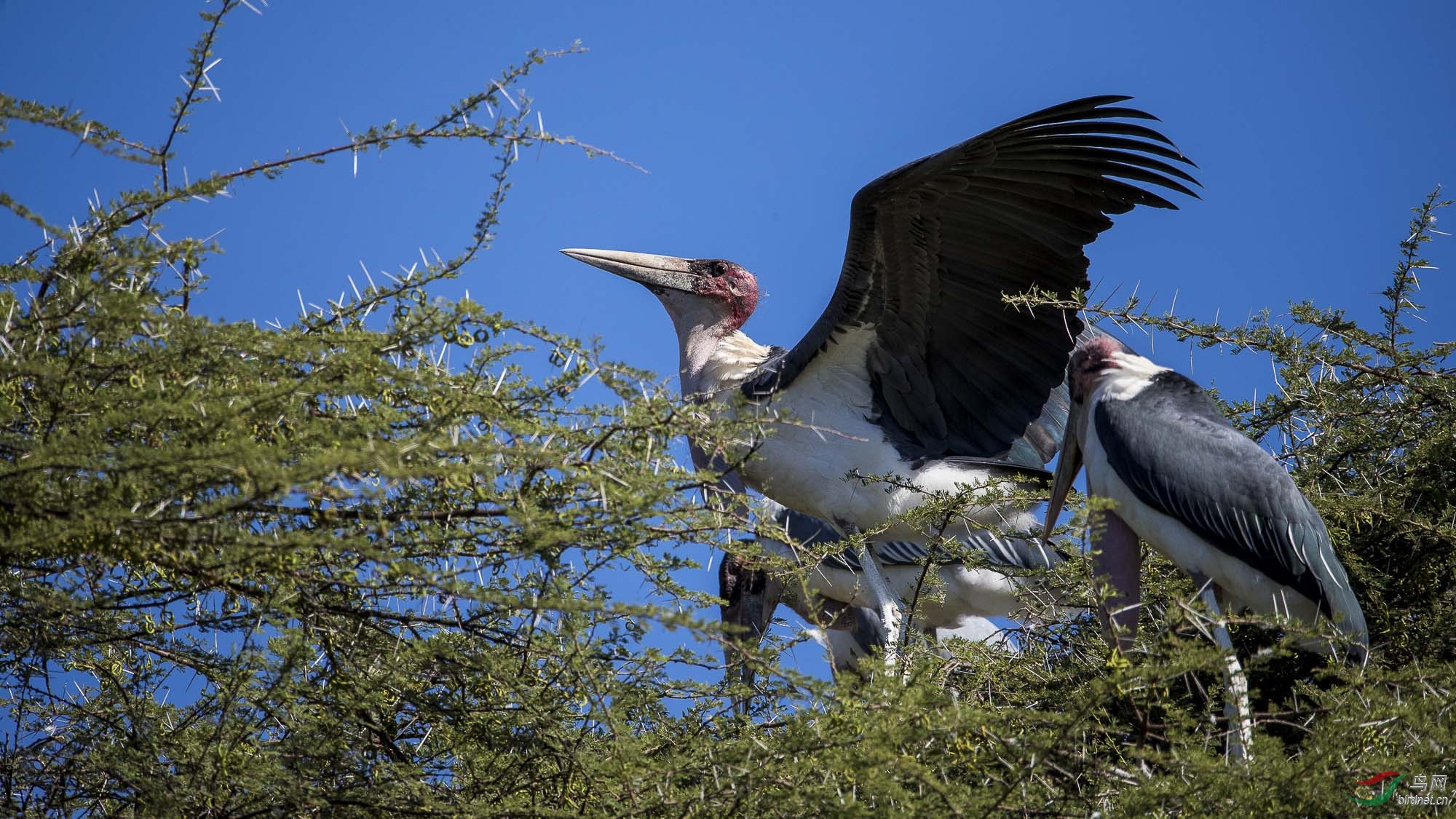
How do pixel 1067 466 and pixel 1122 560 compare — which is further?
pixel 1067 466

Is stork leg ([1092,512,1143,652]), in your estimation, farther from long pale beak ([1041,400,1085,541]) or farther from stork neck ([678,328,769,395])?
stork neck ([678,328,769,395])

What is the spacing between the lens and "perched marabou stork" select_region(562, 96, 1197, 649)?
13.7ft

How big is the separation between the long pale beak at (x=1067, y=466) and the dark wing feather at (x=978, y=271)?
42 centimetres

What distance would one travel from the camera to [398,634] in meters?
2.80

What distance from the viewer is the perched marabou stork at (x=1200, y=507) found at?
11.4ft

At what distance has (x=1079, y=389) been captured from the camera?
403 cm

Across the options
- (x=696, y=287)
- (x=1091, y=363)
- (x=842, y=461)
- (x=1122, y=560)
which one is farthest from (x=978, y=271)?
(x=696, y=287)

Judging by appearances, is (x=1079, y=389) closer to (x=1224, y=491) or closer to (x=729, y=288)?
(x=1224, y=491)

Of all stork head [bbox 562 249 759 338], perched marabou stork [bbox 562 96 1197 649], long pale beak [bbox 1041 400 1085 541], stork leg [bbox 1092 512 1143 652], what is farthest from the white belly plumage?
stork leg [bbox 1092 512 1143 652]

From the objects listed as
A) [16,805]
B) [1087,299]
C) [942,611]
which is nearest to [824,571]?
[942,611]

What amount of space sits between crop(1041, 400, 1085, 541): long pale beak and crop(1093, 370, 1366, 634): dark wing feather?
0.27 metres

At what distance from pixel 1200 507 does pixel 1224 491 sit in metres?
0.07

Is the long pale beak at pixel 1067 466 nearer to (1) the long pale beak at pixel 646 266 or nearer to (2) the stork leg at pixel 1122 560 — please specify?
(2) the stork leg at pixel 1122 560

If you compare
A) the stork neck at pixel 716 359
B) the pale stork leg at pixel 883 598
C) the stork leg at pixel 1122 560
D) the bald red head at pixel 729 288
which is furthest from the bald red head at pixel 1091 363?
the bald red head at pixel 729 288
